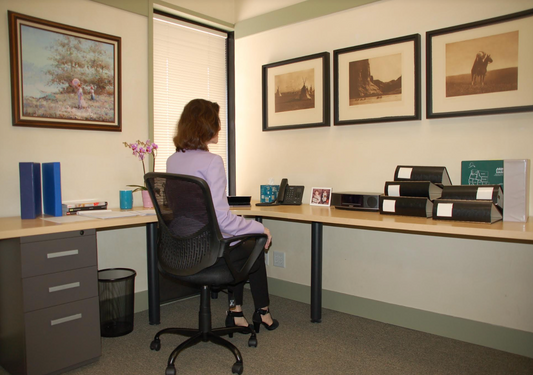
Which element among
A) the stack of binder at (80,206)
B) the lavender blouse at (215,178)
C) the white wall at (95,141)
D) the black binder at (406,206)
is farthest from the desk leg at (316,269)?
the stack of binder at (80,206)

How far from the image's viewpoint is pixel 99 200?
2.81 meters

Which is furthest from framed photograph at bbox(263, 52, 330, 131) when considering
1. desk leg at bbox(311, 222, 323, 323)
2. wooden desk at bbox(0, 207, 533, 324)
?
desk leg at bbox(311, 222, 323, 323)

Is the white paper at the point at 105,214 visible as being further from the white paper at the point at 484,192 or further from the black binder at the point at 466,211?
the white paper at the point at 484,192

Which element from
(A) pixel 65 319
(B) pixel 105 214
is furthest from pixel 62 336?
(B) pixel 105 214

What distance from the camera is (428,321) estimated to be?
2.58 meters

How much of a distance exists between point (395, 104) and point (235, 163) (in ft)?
5.37

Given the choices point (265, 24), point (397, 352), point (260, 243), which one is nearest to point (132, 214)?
point (260, 243)

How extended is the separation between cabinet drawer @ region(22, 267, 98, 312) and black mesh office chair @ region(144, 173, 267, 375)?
0.40 metres

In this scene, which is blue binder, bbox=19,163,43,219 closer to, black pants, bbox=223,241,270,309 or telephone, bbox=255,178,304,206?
black pants, bbox=223,241,270,309

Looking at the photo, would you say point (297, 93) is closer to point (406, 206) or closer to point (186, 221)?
point (406, 206)

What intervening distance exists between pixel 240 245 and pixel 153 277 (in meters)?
0.96

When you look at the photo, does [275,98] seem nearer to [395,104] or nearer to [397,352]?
[395,104]

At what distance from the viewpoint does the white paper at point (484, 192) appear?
6.59ft

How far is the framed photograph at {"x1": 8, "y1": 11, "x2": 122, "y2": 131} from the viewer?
2.40 m
